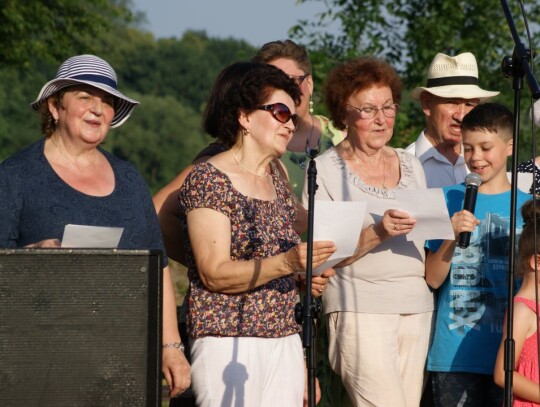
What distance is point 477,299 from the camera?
5.11 metres

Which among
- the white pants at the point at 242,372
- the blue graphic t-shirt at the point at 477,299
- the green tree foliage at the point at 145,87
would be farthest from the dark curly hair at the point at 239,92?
the green tree foliage at the point at 145,87

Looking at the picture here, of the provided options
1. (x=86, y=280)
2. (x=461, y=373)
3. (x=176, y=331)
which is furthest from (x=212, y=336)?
(x=461, y=373)

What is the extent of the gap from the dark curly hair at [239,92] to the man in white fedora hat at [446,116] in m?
1.41

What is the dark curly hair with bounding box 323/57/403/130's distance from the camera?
526 centimetres

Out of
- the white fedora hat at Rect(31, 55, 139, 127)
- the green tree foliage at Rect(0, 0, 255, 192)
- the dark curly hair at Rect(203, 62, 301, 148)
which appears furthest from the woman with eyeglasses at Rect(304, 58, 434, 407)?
the green tree foliage at Rect(0, 0, 255, 192)

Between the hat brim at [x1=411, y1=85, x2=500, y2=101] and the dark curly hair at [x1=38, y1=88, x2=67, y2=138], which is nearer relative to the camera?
the dark curly hair at [x1=38, y1=88, x2=67, y2=138]

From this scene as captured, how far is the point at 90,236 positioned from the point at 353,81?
67.3 inches

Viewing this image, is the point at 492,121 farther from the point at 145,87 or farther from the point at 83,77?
the point at 145,87

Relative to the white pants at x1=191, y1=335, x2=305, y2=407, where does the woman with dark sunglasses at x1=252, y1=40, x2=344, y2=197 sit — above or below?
above

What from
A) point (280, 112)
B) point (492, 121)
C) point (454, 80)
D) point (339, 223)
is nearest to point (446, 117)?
point (454, 80)

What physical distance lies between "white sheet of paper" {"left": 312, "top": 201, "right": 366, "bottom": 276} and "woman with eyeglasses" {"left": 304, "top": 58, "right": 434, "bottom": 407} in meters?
0.37

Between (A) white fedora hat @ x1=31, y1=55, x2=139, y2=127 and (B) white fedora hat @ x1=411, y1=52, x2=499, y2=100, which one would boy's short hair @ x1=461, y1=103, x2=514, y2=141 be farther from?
(A) white fedora hat @ x1=31, y1=55, x2=139, y2=127

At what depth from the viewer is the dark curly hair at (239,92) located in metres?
4.64

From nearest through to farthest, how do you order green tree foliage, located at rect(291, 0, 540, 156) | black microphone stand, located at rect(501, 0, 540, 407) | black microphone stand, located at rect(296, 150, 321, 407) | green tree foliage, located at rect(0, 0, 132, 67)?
black microphone stand, located at rect(296, 150, 321, 407), black microphone stand, located at rect(501, 0, 540, 407), green tree foliage, located at rect(291, 0, 540, 156), green tree foliage, located at rect(0, 0, 132, 67)
